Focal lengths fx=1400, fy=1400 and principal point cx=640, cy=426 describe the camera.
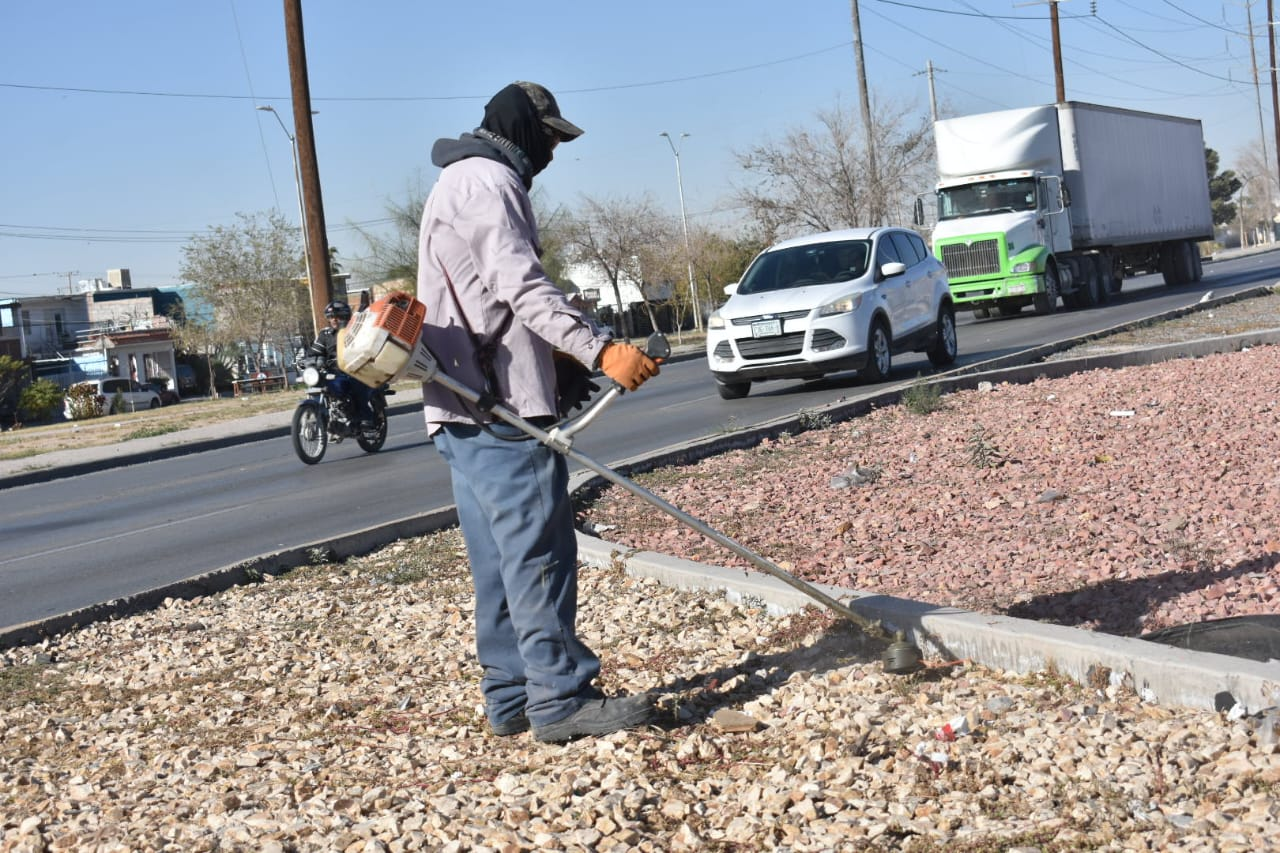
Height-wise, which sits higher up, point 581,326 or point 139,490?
point 581,326

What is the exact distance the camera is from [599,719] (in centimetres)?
431

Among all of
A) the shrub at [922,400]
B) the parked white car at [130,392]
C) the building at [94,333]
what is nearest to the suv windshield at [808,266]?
the shrub at [922,400]

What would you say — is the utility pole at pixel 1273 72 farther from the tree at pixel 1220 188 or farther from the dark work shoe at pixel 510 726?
the dark work shoe at pixel 510 726

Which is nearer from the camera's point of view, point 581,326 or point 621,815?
point 621,815

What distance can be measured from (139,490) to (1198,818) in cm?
1394

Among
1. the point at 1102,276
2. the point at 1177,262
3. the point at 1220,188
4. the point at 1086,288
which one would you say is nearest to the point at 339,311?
the point at 1086,288

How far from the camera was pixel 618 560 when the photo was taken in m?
6.81

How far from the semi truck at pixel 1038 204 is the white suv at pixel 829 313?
34.6 ft

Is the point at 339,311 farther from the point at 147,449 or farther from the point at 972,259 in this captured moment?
the point at 972,259

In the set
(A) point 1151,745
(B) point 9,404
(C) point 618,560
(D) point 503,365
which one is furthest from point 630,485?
(B) point 9,404

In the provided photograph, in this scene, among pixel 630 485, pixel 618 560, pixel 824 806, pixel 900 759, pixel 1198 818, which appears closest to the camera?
pixel 1198 818

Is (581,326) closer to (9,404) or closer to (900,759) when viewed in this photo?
Result: (900,759)

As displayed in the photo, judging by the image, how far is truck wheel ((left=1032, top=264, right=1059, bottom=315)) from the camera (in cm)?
2848

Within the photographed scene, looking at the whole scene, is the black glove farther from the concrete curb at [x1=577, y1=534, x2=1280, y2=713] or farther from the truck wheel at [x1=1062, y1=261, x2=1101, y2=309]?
the truck wheel at [x1=1062, y1=261, x2=1101, y2=309]
